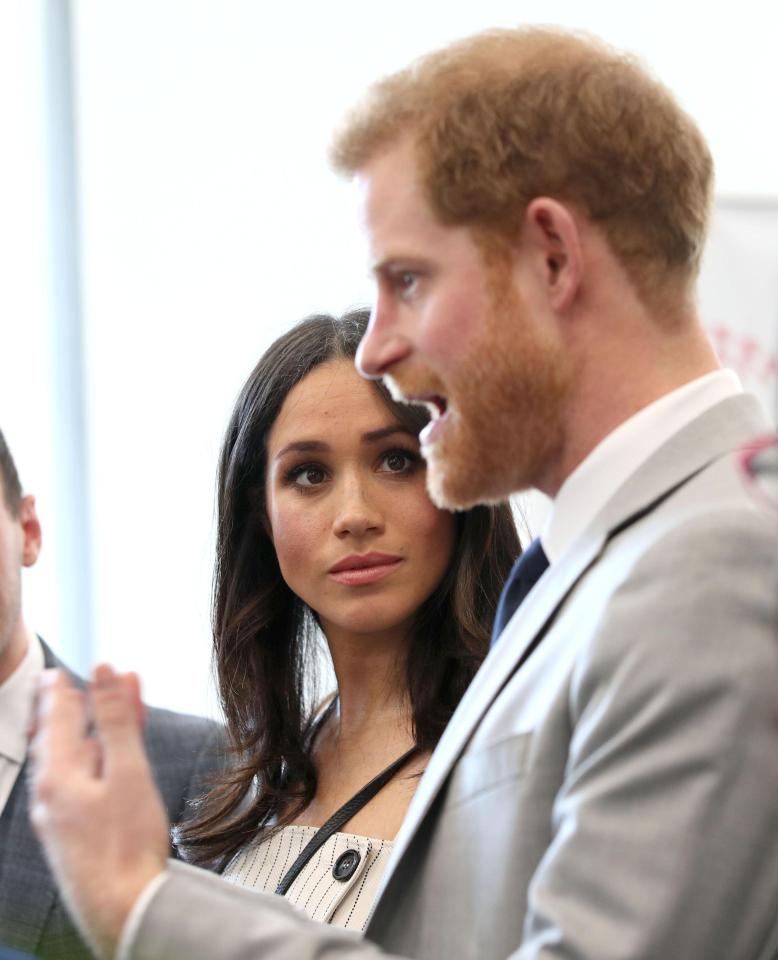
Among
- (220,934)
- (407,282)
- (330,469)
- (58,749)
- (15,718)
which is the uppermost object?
(407,282)

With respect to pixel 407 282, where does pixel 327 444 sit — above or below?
below

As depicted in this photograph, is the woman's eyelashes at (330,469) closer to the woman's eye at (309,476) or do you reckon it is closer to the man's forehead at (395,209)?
the woman's eye at (309,476)

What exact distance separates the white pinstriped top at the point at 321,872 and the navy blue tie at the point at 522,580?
1.31ft

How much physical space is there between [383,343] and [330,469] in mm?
538

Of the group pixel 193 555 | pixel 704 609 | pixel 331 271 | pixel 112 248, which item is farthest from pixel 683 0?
pixel 704 609

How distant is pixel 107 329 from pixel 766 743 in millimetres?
2887

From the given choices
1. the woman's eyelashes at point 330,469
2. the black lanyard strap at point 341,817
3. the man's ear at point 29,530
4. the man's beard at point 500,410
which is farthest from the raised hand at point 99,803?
the man's ear at point 29,530

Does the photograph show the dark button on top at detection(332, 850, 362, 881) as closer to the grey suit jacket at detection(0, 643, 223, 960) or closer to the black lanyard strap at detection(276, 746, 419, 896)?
the black lanyard strap at detection(276, 746, 419, 896)

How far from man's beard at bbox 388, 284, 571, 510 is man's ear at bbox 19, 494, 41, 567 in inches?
35.8

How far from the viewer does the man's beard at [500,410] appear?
49.9 inches

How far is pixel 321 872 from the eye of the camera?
1697 mm

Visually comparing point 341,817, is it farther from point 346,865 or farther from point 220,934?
point 220,934

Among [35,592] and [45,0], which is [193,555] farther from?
[45,0]

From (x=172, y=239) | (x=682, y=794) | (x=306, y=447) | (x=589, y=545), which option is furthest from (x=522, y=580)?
(x=172, y=239)
